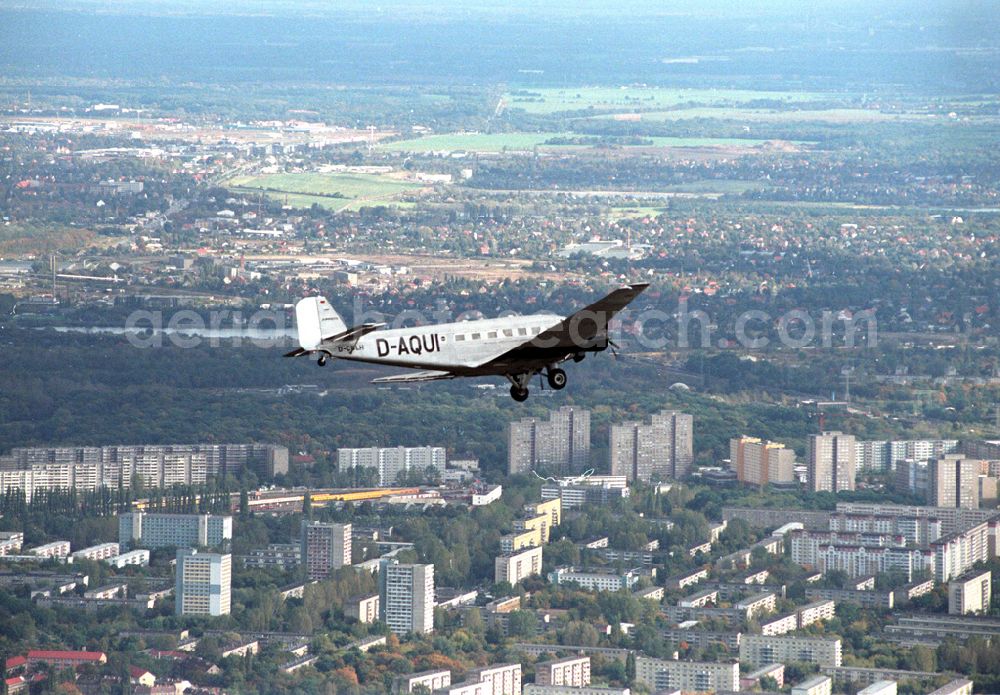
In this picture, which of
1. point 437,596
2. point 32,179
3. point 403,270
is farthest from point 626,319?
point 32,179

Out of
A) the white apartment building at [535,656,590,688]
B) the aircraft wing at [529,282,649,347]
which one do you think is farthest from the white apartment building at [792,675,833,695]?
the aircraft wing at [529,282,649,347]

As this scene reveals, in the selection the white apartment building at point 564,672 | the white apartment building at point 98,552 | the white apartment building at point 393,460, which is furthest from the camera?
the white apartment building at point 393,460

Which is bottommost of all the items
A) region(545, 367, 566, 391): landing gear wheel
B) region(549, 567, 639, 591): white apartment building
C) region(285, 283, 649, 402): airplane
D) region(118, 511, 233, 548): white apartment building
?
region(549, 567, 639, 591): white apartment building

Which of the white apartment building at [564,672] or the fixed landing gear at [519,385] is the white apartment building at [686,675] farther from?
the fixed landing gear at [519,385]

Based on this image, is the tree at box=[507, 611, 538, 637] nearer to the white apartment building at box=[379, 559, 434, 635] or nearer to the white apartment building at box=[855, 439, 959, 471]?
the white apartment building at box=[379, 559, 434, 635]

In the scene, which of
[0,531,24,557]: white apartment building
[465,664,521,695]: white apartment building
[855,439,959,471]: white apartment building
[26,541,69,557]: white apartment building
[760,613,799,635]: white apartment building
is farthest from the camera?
[855,439,959,471]: white apartment building

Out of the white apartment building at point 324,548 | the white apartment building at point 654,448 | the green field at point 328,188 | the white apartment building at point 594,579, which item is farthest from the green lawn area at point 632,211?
the white apartment building at point 594,579
